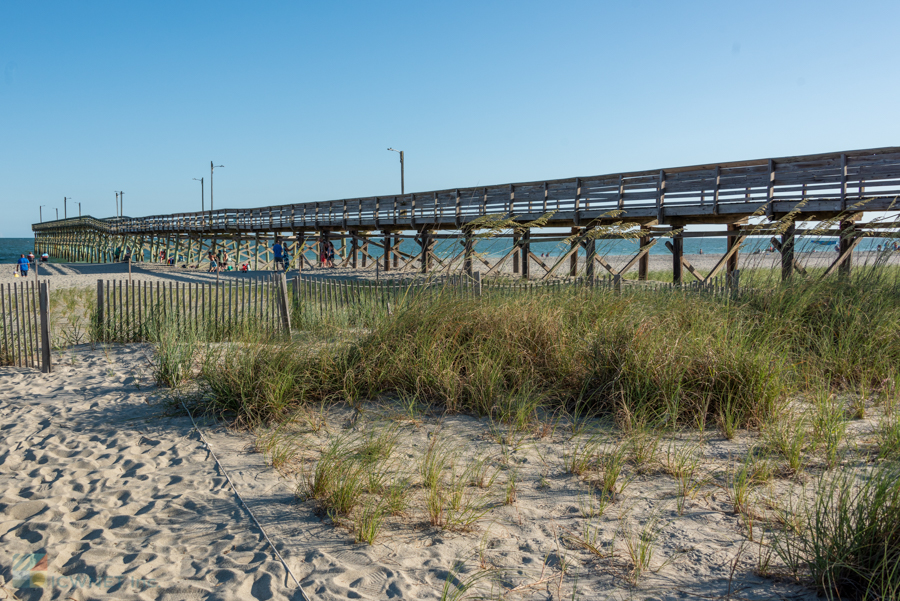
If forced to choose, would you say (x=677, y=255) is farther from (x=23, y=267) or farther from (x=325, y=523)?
(x=23, y=267)

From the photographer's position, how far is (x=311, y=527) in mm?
3238

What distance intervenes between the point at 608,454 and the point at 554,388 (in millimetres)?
1088

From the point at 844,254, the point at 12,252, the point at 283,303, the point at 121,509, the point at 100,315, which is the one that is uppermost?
the point at 12,252

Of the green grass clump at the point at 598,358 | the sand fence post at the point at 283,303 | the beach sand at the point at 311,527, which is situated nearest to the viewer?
the beach sand at the point at 311,527

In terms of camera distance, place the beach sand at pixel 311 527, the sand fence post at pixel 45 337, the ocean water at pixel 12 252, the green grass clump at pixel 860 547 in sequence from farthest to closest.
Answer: the ocean water at pixel 12 252
the sand fence post at pixel 45 337
the beach sand at pixel 311 527
the green grass clump at pixel 860 547

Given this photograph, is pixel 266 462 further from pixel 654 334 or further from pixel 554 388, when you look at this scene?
pixel 654 334

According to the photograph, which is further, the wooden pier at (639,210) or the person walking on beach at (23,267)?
the person walking on beach at (23,267)

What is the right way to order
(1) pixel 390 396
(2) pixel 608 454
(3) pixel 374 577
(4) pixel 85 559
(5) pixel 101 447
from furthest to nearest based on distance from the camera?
(1) pixel 390 396 → (5) pixel 101 447 → (2) pixel 608 454 → (4) pixel 85 559 → (3) pixel 374 577

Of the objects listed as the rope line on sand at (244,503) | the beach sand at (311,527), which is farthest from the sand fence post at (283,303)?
the beach sand at (311,527)

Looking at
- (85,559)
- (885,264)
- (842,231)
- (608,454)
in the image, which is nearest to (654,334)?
(608,454)

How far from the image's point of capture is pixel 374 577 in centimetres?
276

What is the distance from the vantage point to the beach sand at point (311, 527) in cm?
269

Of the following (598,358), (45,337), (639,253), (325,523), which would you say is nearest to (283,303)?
(45,337)

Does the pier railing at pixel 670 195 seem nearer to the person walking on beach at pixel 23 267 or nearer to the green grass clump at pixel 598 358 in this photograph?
the green grass clump at pixel 598 358
